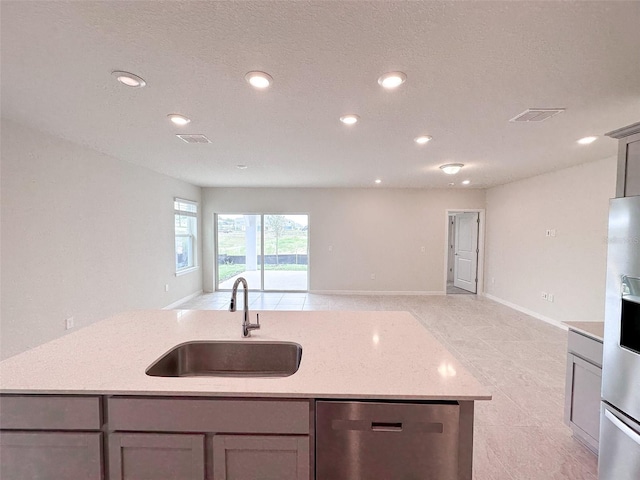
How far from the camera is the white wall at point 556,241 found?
12.3ft

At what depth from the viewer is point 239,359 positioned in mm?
1569

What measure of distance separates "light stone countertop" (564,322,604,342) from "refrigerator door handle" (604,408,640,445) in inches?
17.3

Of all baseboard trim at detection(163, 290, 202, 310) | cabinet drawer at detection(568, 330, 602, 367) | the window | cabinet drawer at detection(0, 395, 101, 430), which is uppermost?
the window

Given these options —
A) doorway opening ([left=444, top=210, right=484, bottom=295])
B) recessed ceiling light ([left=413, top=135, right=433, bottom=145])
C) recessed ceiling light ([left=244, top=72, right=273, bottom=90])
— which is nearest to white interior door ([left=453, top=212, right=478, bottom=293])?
doorway opening ([left=444, top=210, right=484, bottom=295])

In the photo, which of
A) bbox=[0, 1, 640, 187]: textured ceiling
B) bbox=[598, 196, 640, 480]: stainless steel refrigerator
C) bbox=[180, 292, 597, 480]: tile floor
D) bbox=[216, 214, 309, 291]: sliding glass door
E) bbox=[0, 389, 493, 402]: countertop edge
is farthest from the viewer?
bbox=[216, 214, 309, 291]: sliding glass door

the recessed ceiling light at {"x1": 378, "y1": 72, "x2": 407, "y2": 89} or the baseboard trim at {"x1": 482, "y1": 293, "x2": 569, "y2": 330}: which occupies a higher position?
the recessed ceiling light at {"x1": 378, "y1": 72, "x2": 407, "y2": 89}

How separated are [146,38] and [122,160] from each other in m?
3.22

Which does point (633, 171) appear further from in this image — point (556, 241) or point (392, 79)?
point (556, 241)

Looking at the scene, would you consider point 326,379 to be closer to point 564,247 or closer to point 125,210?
point 125,210

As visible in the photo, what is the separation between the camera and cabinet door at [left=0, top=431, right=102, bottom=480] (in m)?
1.07

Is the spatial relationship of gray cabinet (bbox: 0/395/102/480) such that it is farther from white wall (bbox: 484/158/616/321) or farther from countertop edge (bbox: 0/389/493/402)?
white wall (bbox: 484/158/616/321)

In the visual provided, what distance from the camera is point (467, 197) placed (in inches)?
255

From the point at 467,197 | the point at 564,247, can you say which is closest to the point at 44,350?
the point at 564,247

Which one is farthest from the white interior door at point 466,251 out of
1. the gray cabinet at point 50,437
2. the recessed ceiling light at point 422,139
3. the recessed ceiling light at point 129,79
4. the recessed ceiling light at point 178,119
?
the gray cabinet at point 50,437
